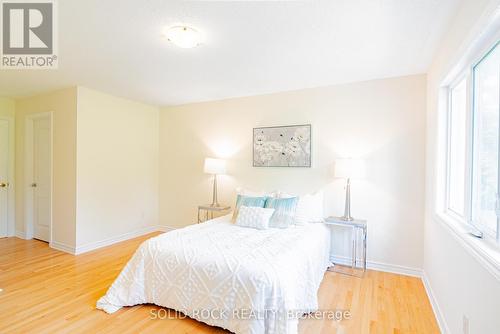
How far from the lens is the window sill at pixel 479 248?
121cm

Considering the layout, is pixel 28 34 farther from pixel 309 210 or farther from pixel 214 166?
pixel 309 210

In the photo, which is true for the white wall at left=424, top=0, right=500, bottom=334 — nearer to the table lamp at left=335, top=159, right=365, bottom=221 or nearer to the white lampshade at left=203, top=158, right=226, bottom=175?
the table lamp at left=335, top=159, right=365, bottom=221

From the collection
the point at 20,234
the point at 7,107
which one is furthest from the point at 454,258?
the point at 7,107

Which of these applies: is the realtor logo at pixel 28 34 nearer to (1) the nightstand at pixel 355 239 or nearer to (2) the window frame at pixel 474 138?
(2) the window frame at pixel 474 138

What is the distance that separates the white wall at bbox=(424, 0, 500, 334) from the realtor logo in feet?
9.27

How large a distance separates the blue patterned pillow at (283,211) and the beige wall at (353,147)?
0.61m

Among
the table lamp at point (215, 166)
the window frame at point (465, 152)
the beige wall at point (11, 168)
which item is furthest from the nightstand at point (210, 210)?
the beige wall at point (11, 168)

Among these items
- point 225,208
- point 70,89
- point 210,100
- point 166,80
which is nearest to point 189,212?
point 225,208

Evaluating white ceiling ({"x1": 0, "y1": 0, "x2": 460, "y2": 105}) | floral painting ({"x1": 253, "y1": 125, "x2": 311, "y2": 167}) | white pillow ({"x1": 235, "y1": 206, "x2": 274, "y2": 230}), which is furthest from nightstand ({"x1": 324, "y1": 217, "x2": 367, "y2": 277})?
white ceiling ({"x1": 0, "y1": 0, "x2": 460, "y2": 105})

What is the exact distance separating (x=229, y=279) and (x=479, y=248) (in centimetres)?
155

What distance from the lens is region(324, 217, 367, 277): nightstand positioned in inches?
119

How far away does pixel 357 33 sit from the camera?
6.96 ft

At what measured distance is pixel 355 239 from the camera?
327 centimetres

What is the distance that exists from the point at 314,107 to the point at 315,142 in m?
0.50
